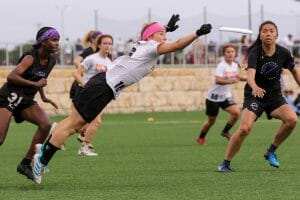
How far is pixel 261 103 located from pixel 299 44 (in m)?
22.5

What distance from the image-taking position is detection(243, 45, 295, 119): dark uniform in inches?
516

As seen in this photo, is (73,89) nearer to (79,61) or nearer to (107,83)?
(79,61)

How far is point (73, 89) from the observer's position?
1856 centimetres

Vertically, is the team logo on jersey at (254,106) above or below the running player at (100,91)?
below

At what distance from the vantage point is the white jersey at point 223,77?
19578 mm

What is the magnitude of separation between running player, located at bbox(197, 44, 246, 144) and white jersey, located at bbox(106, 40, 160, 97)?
26.3 ft

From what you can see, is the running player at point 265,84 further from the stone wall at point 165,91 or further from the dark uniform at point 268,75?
the stone wall at point 165,91

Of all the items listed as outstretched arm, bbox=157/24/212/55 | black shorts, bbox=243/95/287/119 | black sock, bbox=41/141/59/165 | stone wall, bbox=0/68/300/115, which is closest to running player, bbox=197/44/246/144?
black shorts, bbox=243/95/287/119

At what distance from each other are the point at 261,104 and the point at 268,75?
0.42 m

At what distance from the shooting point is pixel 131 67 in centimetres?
1136

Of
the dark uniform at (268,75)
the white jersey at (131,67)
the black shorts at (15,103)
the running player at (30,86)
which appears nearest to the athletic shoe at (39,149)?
the running player at (30,86)

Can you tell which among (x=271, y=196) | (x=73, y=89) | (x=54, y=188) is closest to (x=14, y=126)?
(x=73, y=89)

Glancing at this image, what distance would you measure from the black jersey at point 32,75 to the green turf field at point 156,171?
1.12 meters

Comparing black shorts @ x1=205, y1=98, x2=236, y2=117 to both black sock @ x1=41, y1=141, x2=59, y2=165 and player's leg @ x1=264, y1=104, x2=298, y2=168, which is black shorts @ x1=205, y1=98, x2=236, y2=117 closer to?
player's leg @ x1=264, y1=104, x2=298, y2=168
